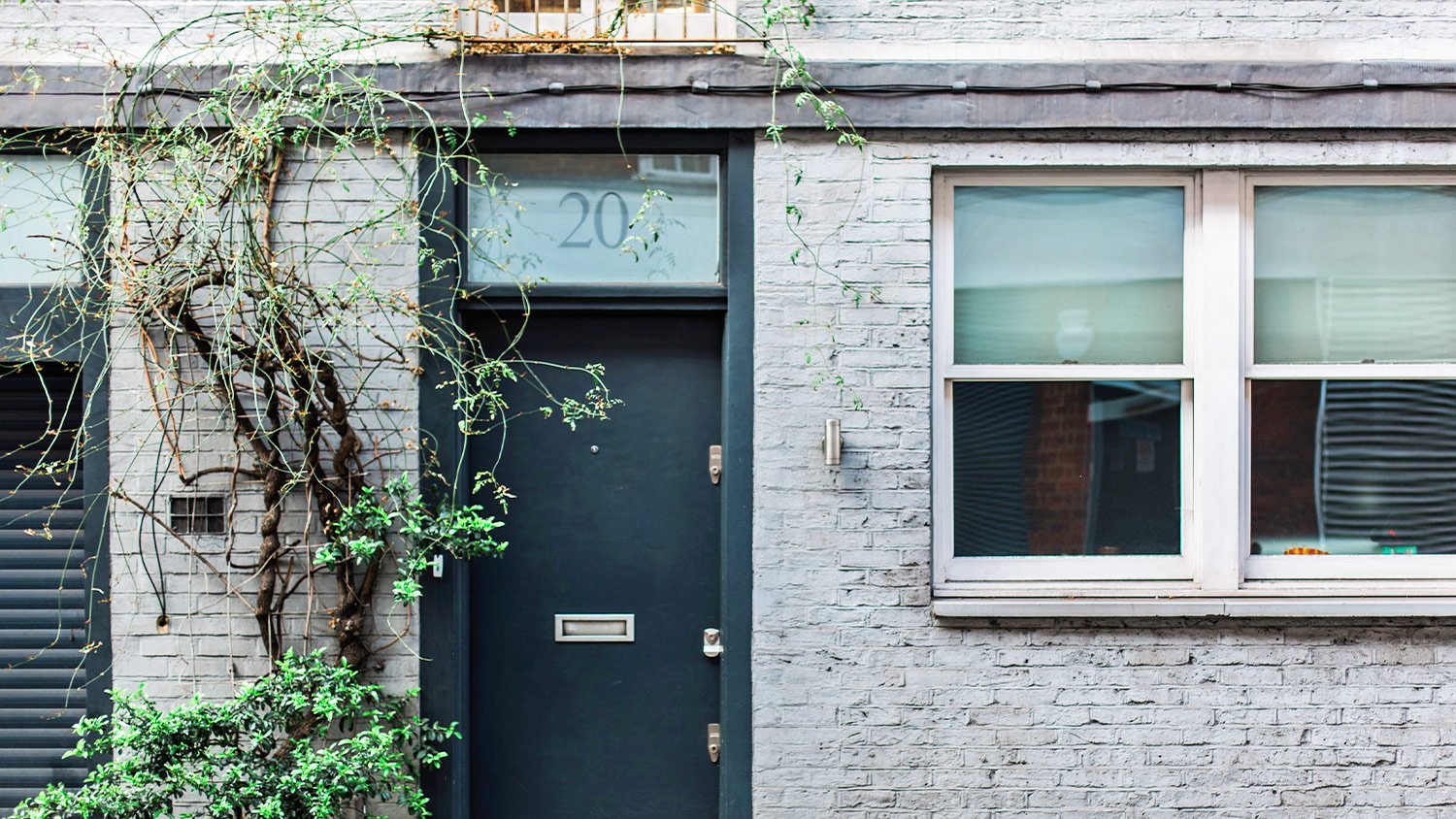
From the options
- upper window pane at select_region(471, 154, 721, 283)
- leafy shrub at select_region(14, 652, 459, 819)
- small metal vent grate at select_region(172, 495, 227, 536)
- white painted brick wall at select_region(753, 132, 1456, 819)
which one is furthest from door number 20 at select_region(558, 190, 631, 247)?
leafy shrub at select_region(14, 652, 459, 819)

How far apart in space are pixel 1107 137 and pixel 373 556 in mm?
3293

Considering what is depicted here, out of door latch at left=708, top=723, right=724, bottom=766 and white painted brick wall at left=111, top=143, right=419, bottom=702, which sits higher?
white painted brick wall at left=111, top=143, right=419, bottom=702

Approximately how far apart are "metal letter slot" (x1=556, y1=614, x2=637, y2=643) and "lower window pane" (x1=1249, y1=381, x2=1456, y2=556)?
2581mm

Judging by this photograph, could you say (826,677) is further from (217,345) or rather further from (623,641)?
(217,345)

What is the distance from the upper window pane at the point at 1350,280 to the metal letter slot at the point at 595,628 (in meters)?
2.81

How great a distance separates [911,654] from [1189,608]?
1.09 metres

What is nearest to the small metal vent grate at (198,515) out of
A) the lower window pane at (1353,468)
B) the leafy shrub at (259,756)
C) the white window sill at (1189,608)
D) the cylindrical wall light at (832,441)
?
the leafy shrub at (259,756)

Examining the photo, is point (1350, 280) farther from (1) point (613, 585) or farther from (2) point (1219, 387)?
(1) point (613, 585)

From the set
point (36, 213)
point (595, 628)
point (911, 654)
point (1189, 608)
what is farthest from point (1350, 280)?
point (36, 213)

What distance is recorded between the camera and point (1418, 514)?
452 centimetres

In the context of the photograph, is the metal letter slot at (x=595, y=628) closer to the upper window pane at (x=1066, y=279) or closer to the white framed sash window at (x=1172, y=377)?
the white framed sash window at (x=1172, y=377)

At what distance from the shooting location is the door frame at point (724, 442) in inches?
171

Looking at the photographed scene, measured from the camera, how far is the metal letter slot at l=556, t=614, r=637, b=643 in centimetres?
450

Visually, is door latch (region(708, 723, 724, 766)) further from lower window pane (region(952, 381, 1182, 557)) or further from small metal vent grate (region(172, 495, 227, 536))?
small metal vent grate (region(172, 495, 227, 536))
